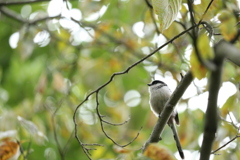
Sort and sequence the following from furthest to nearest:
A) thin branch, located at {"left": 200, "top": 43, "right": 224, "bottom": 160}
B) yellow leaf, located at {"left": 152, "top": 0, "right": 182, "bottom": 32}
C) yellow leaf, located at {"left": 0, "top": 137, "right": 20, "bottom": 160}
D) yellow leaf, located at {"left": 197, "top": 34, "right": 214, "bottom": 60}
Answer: yellow leaf, located at {"left": 0, "top": 137, "right": 20, "bottom": 160} < yellow leaf, located at {"left": 152, "top": 0, "right": 182, "bottom": 32} < yellow leaf, located at {"left": 197, "top": 34, "right": 214, "bottom": 60} < thin branch, located at {"left": 200, "top": 43, "right": 224, "bottom": 160}

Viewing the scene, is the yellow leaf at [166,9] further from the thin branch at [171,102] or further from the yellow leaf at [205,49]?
the yellow leaf at [205,49]

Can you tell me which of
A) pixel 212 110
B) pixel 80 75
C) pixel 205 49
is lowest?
pixel 80 75

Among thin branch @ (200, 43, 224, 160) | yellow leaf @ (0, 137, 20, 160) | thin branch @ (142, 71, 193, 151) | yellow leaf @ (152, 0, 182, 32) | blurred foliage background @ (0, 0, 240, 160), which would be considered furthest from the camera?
blurred foliage background @ (0, 0, 240, 160)

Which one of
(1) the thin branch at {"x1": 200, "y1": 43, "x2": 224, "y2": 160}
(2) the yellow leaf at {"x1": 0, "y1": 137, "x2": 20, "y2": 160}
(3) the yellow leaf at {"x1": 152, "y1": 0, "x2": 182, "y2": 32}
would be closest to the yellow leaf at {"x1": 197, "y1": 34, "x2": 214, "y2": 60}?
(1) the thin branch at {"x1": 200, "y1": 43, "x2": 224, "y2": 160}

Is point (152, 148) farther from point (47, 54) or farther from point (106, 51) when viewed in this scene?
point (47, 54)

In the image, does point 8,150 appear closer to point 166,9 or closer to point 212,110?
point 166,9

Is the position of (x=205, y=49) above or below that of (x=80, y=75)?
above

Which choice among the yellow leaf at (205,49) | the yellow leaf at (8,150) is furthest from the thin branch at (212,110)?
the yellow leaf at (8,150)

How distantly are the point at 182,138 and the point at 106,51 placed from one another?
1.87 m

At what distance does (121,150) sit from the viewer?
8.66ft

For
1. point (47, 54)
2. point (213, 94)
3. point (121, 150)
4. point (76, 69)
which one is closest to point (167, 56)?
point (76, 69)

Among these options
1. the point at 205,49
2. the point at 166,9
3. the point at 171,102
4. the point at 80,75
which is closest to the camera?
the point at 205,49

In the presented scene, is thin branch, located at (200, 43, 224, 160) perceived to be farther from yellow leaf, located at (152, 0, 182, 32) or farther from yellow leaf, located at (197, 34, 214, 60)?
yellow leaf, located at (152, 0, 182, 32)

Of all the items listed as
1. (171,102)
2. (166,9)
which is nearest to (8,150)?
(171,102)
